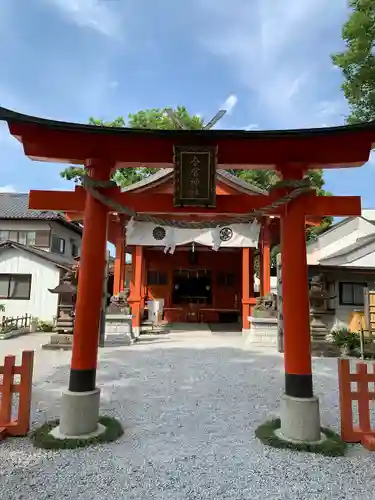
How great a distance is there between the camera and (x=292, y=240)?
4.60 meters

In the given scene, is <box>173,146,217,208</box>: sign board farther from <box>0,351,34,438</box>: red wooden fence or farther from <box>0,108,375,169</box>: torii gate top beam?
<box>0,351,34,438</box>: red wooden fence

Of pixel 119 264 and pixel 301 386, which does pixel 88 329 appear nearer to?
pixel 301 386

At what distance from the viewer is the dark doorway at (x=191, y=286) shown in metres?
17.4

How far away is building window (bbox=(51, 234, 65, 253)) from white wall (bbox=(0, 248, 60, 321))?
136 inches

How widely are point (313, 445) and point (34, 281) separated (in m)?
16.4

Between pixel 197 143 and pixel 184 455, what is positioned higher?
pixel 197 143

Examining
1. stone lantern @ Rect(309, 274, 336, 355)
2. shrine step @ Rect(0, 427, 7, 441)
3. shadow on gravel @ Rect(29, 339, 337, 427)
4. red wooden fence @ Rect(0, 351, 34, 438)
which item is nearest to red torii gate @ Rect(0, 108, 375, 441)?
red wooden fence @ Rect(0, 351, 34, 438)

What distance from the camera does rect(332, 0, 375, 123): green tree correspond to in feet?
43.9

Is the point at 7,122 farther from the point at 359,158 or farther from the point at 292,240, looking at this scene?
the point at 359,158

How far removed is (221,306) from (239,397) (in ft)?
37.7

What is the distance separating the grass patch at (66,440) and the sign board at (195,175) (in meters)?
3.08

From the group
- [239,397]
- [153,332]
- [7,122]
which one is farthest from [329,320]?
[7,122]

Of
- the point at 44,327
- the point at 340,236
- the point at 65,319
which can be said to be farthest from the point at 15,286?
the point at 340,236

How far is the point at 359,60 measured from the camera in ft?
45.2
